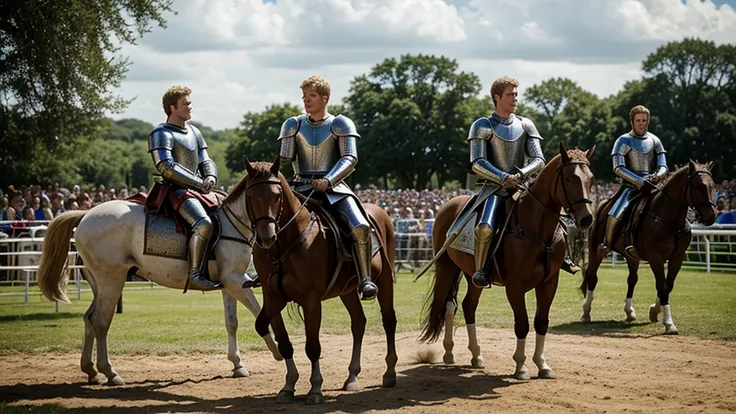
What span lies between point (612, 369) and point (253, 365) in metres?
4.30

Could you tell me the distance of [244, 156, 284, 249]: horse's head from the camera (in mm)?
8125

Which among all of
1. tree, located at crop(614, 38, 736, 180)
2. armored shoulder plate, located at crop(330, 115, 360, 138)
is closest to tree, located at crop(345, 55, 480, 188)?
tree, located at crop(614, 38, 736, 180)

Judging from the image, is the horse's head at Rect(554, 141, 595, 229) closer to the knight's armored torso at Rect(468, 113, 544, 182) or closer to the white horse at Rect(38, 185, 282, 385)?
the knight's armored torso at Rect(468, 113, 544, 182)

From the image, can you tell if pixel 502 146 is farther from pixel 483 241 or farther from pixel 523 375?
pixel 523 375

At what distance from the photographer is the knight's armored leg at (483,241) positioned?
9820mm

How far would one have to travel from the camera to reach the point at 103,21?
96.1 ft

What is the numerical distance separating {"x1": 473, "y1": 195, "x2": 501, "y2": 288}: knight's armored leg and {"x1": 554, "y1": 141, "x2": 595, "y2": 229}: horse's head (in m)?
0.76

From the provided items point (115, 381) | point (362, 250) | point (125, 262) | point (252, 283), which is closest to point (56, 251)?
point (125, 262)

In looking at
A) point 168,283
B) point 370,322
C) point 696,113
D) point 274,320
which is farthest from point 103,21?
point 696,113

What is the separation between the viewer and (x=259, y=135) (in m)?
96.4

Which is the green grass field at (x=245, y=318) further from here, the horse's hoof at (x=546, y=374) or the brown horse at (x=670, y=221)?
the horse's hoof at (x=546, y=374)

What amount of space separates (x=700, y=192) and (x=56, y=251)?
913cm

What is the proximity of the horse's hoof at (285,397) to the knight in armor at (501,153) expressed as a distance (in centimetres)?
246

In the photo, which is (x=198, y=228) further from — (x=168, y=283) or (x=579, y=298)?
(x=579, y=298)
